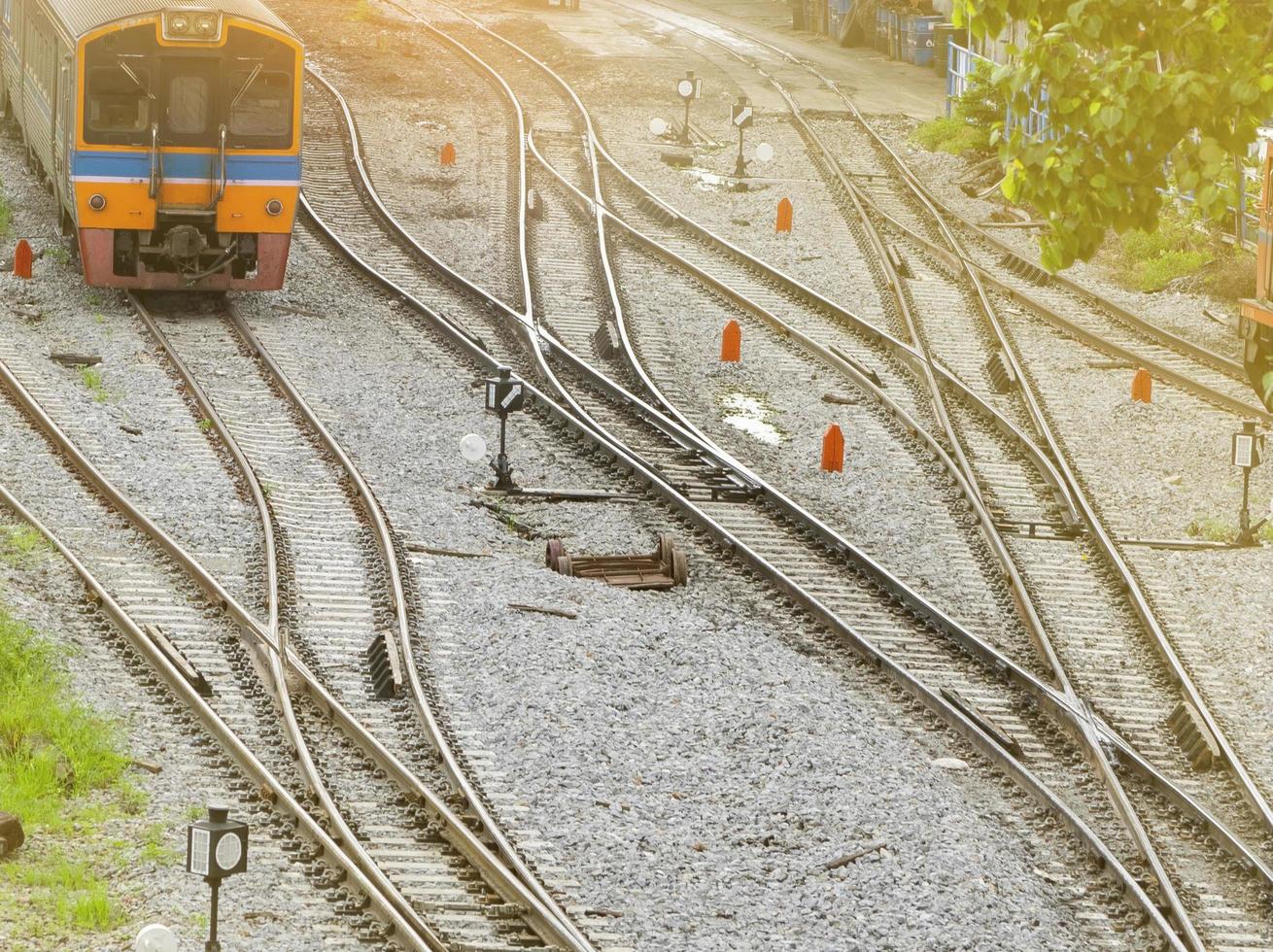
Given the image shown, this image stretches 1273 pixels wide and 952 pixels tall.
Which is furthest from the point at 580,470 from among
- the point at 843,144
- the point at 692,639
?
the point at 843,144

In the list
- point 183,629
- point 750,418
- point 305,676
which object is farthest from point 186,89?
point 305,676

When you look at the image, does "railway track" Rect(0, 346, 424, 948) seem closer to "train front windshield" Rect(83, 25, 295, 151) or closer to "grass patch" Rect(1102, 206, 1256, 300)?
"train front windshield" Rect(83, 25, 295, 151)

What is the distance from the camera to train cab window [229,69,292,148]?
20672mm

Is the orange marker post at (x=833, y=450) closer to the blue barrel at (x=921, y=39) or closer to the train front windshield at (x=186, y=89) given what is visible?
the train front windshield at (x=186, y=89)

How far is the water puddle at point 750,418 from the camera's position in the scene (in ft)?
64.3

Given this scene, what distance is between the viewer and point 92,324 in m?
21.2

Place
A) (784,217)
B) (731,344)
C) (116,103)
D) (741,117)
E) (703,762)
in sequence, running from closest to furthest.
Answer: (703,762) → (116,103) → (731,344) → (784,217) → (741,117)

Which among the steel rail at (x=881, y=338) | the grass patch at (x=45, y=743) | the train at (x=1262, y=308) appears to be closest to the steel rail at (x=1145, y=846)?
the steel rail at (x=881, y=338)

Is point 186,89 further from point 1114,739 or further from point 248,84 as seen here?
point 1114,739

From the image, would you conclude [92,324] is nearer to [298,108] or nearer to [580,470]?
[298,108]

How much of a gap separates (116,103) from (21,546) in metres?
7.31

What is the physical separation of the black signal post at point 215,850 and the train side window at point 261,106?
512 inches

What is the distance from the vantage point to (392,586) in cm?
1472

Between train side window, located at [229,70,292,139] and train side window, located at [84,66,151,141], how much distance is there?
91 cm
